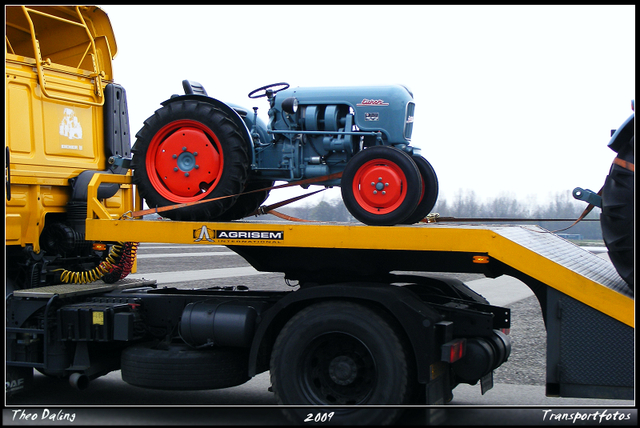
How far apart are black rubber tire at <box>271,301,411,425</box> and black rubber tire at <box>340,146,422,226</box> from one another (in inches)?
30.4

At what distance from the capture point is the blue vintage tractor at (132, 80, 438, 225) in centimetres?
538

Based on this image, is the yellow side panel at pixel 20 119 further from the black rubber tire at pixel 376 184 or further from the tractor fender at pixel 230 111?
the black rubber tire at pixel 376 184

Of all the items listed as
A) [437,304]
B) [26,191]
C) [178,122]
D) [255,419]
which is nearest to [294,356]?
[255,419]

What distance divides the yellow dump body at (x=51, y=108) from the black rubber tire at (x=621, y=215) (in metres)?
4.84

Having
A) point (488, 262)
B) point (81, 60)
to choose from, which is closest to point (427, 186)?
point (488, 262)

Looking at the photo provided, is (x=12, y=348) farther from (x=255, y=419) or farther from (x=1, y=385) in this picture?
(x=255, y=419)

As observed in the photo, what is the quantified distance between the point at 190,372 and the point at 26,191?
246 centimetres

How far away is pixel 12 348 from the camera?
5535 millimetres

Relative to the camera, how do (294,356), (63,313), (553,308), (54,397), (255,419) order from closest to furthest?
(553,308), (294,356), (255,419), (63,313), (54,397)

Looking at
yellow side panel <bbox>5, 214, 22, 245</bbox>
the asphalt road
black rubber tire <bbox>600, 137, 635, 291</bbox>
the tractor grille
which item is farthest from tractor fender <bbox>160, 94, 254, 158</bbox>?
black rubber tire <bbox>600, 137, 635, 291</bbox>

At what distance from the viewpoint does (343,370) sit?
469cm

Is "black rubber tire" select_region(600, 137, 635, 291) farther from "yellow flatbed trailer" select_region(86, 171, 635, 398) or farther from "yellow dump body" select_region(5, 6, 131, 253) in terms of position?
"yellow dump body" select_region(5, 6, 131, 253)

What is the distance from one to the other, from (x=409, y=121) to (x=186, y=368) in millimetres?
2877

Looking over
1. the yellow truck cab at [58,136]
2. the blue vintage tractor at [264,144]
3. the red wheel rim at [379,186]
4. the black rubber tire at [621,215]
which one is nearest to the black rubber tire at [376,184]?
the red wheel rim at [379,186]
